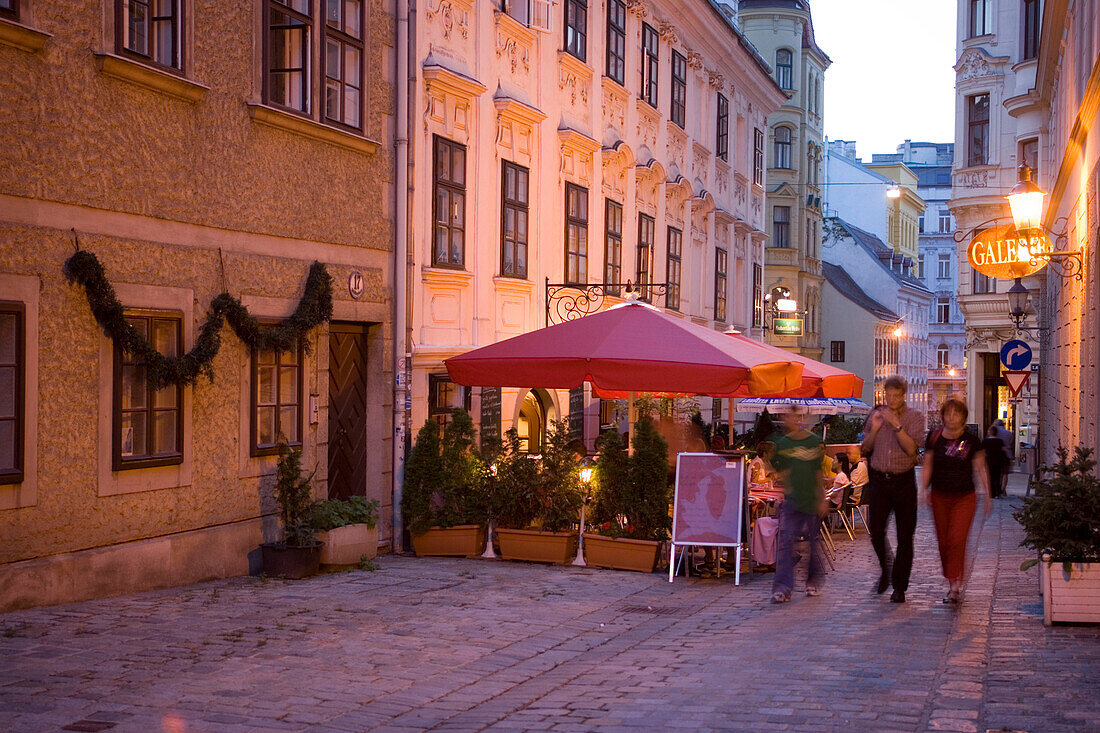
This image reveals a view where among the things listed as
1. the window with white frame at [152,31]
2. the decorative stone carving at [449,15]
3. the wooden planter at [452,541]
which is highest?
the decorative stone carving at [449,15]

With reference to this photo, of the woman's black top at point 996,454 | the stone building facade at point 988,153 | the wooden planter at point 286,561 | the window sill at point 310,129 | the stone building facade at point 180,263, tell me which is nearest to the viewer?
the stone building facade at point 180,263

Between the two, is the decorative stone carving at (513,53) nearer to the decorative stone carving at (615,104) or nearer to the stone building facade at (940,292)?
the decorative stone carving at (615,104)

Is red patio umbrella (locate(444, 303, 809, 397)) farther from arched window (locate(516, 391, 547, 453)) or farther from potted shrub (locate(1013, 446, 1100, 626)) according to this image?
arched window (locate(516, 391, 547, 453))

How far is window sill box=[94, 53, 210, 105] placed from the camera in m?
10.1

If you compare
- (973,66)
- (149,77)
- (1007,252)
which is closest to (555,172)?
(1007,252)

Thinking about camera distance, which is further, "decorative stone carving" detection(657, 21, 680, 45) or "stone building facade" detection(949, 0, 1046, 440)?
"stone building facade" detection(949, 0, 1046, 440)

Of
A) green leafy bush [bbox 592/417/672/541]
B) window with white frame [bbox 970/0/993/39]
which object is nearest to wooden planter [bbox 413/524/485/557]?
green leafy bush [bbox 592/417/672/541]

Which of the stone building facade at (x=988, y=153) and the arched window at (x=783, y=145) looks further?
the arched window at (x=783, y=145)

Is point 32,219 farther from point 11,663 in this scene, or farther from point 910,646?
point 910,646

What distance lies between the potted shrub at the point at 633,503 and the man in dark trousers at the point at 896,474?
263cm

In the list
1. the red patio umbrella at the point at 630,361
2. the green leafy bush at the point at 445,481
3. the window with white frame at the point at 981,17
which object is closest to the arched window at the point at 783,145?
the window with white frame at the point at 981,17

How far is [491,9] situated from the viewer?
1702cm

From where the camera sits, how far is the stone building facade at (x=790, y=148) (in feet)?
156

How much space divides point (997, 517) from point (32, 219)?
17962mm
